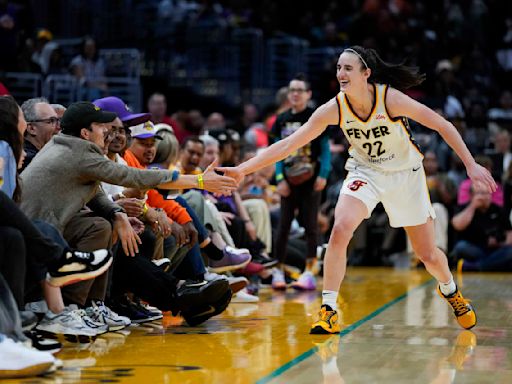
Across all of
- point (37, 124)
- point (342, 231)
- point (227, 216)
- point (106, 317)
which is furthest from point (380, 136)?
point (227, 216)

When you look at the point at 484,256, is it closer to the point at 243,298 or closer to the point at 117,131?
the point at 243,298

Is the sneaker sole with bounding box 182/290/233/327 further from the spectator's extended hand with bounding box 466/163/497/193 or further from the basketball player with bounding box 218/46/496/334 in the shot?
the spectator's extended hand with bounding box 466/163/497/193

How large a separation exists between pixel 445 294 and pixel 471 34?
494 inches

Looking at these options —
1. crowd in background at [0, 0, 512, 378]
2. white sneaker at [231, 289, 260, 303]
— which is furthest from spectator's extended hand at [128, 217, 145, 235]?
white sneaker at [231, 289, 260, 303]

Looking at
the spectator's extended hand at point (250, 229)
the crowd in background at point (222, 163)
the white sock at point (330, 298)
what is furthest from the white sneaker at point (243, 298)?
the white sock at point (330, 298)

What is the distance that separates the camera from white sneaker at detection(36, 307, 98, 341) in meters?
5.62

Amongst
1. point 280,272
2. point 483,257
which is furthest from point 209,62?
point 280,272

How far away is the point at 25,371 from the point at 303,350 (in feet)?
5.12

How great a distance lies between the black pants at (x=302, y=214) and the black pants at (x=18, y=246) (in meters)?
4.68

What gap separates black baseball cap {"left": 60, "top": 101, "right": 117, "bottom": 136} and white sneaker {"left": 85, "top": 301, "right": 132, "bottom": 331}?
3.36ft

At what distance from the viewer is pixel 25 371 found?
181 inches

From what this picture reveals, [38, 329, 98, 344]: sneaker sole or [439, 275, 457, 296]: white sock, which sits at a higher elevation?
[439, 275, 457, 296]: white sock

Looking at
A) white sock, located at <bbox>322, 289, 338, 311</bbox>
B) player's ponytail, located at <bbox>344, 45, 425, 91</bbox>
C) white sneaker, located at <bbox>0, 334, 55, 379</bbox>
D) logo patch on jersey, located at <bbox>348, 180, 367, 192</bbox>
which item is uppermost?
player's ponytail, located at <bbox>344, 45, 425, 91</bbox>

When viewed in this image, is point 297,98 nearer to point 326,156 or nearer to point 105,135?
point 326,156
